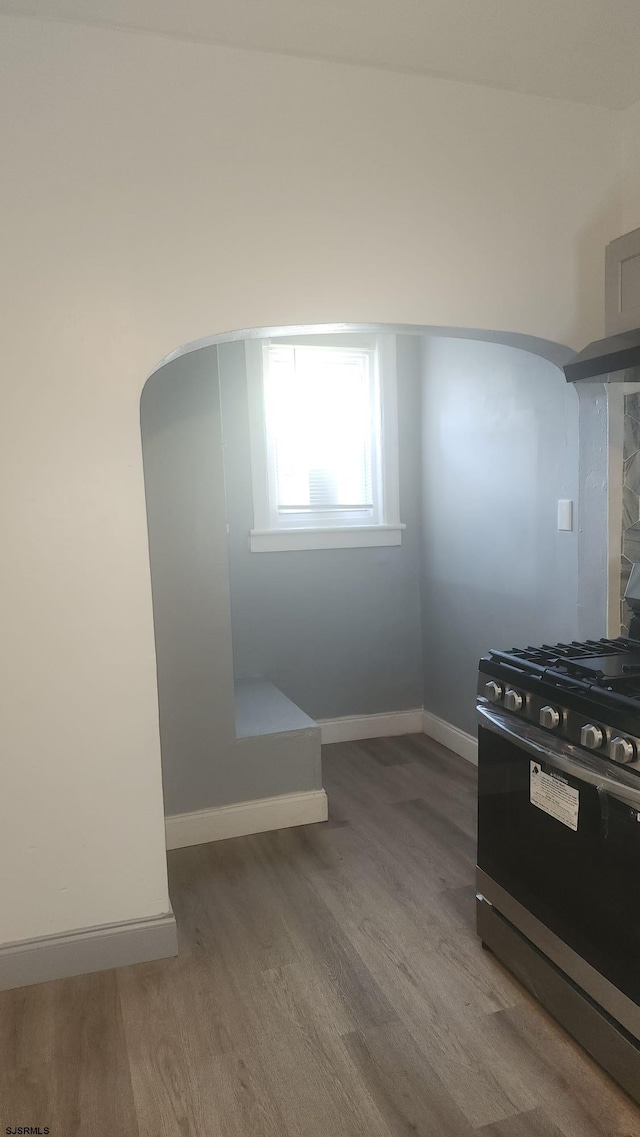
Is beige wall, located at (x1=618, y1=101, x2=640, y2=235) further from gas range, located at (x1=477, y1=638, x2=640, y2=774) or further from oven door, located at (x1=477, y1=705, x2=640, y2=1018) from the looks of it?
oven door, located at (x1=477, y1=705, x2=640, y2=1018)

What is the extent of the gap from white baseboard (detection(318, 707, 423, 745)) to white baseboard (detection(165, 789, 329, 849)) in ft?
3.27

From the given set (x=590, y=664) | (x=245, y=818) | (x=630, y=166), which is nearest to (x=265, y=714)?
(x=245, y=818)

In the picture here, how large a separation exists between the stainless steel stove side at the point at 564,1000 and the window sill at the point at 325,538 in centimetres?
220

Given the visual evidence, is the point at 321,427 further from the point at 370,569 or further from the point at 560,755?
the point at 560,755

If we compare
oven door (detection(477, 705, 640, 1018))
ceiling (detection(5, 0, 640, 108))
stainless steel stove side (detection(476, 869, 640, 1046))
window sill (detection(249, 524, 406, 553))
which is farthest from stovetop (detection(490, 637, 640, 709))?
window sill (detection(249, 524, 406, 553))

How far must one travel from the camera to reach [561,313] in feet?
8.14

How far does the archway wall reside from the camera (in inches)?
78.8

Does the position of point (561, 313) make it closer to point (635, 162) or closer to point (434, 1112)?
point (635, 162)

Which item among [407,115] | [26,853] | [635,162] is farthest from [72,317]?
[635,162]

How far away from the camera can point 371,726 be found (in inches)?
168

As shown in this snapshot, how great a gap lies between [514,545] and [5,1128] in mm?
2678

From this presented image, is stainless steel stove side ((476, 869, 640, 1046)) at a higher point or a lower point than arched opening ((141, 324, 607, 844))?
lower

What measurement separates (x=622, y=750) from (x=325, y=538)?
262 centimetres

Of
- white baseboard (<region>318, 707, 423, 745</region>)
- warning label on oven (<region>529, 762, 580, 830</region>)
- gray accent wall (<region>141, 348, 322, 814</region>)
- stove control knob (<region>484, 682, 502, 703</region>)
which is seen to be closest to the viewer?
warning label on oven (<region>529, 762, 580, 830</region>)
